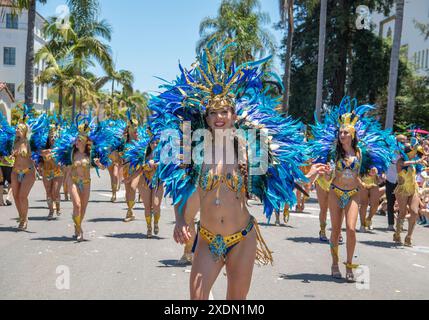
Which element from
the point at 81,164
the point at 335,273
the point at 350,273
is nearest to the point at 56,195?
the point at 81,164

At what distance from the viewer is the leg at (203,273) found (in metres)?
4.73

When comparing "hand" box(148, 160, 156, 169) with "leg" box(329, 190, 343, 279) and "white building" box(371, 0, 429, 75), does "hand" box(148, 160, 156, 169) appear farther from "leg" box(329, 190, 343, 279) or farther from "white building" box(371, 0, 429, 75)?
"white building" box(371, 0, 429, 75)

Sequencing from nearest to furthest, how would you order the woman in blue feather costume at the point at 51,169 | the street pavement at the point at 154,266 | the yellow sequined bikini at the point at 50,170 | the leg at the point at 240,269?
the leg at the point at 240,269
the street pavement at the point at 154,266
the woman in blue feather costume at the point at 51,169
the yellow sequined bikini at the point at 50,170

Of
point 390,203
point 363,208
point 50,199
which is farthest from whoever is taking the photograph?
point 390,203

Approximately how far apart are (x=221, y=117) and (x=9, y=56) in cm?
6741

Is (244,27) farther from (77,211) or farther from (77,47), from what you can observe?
(77,211)

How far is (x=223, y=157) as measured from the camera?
5.21 metres

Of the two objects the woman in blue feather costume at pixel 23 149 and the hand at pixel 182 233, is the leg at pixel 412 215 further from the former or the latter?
the hand at pixel 182 233

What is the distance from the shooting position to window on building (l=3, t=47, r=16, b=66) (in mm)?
67500

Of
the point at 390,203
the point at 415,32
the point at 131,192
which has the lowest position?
the point at 390,203

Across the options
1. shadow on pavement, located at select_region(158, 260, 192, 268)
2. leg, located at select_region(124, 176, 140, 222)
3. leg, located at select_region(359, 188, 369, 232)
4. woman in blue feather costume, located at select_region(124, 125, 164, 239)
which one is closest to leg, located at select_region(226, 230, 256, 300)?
shadow on pavement, located at select_region(158, 260, 192, 268)

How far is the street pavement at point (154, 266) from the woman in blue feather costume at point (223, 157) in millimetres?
861

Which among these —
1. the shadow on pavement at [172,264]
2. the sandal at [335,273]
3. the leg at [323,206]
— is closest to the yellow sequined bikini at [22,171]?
the shadow on pavement at [172,264]

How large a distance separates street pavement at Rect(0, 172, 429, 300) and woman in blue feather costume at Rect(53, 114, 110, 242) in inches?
28.0
